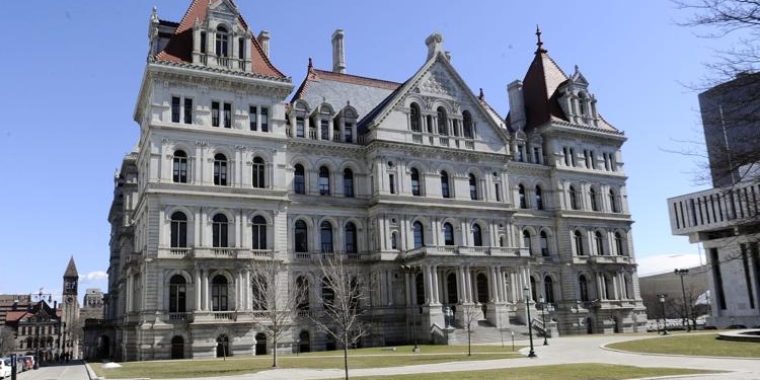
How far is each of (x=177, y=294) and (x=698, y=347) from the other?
104 feet

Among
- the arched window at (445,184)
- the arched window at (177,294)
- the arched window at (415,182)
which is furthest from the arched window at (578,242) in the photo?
the arched window at (177,294)

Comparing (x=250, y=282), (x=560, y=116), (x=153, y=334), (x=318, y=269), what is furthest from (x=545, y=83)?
(x=153, y=334)

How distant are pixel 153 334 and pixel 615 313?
139 ft

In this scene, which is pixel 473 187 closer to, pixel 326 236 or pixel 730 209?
pixel 326 236

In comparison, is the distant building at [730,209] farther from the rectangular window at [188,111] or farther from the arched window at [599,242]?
the rectangular window at [188,111]

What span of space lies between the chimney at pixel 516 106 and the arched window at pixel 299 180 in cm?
2629

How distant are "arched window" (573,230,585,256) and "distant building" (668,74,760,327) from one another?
11.6 m

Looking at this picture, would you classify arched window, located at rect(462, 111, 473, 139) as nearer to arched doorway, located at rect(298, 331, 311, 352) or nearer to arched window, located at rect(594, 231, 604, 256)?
arched window, located at rect(594, 231, 604, 256)

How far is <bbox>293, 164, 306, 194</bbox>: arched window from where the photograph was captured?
51.1 meters

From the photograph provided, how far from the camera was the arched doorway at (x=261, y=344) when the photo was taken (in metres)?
45.0

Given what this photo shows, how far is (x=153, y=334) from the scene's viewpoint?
4175cm

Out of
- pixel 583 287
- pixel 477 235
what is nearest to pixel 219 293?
pixel 477 235

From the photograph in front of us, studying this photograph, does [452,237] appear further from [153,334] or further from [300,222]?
[153,334]

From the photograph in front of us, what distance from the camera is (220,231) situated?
150ft
